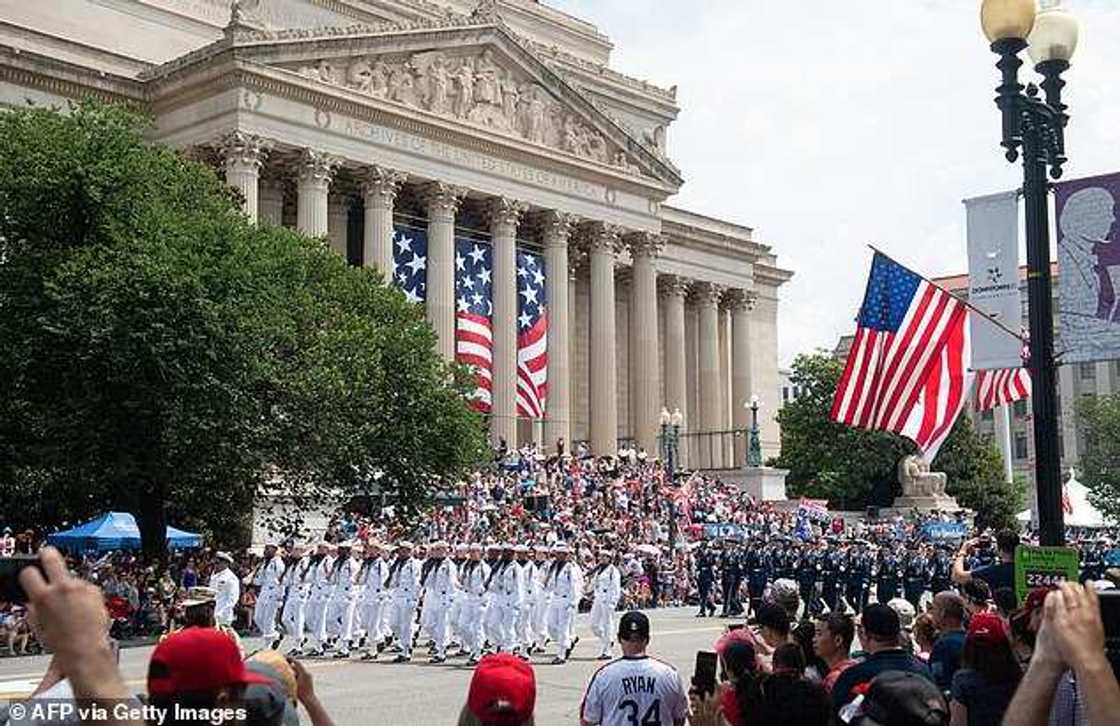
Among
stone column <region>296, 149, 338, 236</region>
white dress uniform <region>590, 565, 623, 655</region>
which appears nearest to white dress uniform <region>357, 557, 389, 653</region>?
white dress uniform <region>590, 565, 623, 655</region>

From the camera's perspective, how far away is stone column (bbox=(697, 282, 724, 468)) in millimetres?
64125

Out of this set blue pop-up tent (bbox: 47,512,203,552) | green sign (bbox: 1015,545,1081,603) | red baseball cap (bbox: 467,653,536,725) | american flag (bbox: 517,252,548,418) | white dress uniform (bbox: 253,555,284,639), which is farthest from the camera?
american flag (bbox: 517,252,548,418)

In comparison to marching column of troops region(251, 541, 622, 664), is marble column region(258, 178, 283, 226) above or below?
above

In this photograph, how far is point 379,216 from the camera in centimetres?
4672

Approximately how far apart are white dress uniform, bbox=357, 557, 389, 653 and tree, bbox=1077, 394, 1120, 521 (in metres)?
65.5

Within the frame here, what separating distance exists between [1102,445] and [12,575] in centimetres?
8600

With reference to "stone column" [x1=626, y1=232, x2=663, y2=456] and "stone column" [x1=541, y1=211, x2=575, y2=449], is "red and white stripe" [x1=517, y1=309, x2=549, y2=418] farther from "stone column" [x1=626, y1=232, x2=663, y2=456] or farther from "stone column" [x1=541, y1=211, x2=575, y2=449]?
"stone column" [x1=626, y1=232, x2=663, y2=456]

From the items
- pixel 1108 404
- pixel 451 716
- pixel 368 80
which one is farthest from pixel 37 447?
pixel 1108 404

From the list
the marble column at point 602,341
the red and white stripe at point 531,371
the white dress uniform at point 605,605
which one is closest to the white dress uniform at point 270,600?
the white dress uniform at point 605,605

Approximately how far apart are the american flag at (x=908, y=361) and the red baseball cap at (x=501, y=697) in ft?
38.0

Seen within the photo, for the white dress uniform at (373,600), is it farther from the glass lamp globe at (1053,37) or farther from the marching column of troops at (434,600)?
the glass lamp globe at (1053,37)

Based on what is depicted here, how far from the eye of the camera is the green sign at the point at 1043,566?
9.30 metres

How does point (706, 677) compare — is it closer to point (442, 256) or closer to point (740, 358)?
point (442, 256)

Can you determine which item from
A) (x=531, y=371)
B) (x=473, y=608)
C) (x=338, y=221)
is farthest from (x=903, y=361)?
(x=338, y=221)
